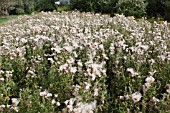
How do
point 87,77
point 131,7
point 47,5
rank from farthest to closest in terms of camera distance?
point 47,5 → point 131,7 → point 87,77

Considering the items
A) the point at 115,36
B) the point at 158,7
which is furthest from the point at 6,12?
the point at 115,36

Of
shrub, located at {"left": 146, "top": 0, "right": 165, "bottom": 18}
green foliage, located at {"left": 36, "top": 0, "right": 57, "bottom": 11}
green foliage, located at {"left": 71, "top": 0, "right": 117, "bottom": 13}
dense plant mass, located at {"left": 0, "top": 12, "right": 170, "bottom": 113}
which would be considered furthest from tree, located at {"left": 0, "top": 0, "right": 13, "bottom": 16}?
dense plant mass, located at {"left": 0, "top": 12, "right": 170, "bottom": 113}

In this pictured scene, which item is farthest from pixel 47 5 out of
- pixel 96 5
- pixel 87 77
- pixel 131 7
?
pixel 87 77

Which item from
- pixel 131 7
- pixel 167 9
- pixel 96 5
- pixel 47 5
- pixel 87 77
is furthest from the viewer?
pixel 47 5

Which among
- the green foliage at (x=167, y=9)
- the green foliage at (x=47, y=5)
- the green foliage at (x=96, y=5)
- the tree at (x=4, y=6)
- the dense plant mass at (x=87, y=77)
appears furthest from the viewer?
the green foliage at (x=47, y=5)

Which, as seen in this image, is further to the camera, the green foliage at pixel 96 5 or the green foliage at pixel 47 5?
the green foliage at pixel 47 5

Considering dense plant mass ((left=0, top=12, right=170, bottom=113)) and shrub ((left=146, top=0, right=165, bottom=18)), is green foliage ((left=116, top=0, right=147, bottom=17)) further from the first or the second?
dense plant mass ((left=0, top=12, right=170, bottom=113))

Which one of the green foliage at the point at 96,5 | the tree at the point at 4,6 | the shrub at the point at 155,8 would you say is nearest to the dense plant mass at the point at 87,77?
the green foliage at the point at 96,5

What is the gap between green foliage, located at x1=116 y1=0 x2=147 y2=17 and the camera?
583 inches

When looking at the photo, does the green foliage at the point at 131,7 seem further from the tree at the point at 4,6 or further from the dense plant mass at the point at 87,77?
the tree at the point at 4,6

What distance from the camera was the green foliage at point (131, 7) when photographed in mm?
14811

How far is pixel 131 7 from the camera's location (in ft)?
49.4

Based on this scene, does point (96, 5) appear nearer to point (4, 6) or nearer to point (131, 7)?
point (131, 7)

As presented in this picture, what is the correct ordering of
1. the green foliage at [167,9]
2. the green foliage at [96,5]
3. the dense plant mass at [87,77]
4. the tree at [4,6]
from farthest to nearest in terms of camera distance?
the tree at [4,6], the green foliage at [96,5], the green foliage at [167,9], the dense plant mass at [87,77]
